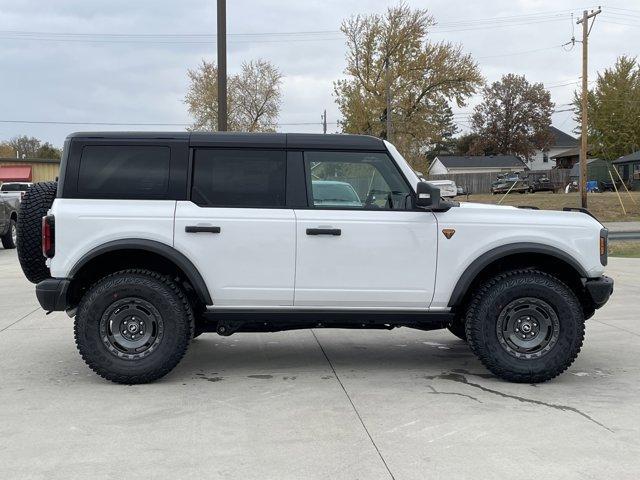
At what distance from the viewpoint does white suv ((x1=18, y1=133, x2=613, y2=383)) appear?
5.19m

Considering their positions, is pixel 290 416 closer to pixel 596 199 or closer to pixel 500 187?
pixel 596 199

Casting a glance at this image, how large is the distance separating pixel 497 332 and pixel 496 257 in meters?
0.60

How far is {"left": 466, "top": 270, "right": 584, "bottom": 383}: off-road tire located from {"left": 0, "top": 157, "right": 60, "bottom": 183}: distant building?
55477mm

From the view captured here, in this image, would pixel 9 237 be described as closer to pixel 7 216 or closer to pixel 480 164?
pixel 7 216

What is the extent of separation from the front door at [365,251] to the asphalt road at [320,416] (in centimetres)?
72

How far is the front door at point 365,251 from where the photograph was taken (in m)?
5.23

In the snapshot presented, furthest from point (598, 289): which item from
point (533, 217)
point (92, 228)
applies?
point (92, 228)

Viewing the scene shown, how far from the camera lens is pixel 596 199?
3450 cm

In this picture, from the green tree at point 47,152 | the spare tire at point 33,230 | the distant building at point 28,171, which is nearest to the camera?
the spare tire at point 33,230

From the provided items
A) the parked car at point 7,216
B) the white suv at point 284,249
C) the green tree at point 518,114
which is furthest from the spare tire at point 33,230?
the green tree at point 518,114

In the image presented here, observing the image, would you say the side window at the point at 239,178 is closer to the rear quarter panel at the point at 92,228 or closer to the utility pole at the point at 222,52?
the rear quarter panel at the point at 92,228

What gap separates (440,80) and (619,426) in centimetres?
4684

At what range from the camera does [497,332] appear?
5.32m

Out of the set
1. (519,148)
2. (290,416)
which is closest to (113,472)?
(290,416)
